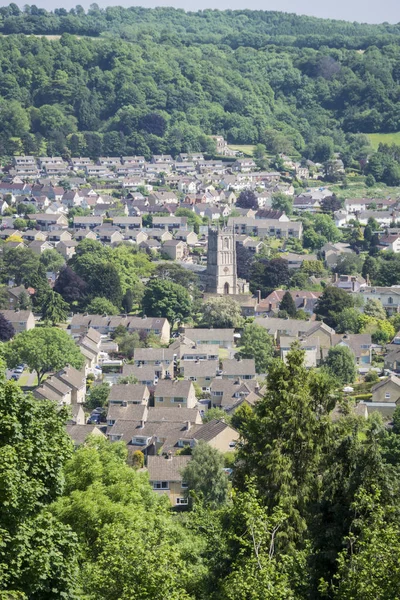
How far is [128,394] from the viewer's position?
143 feet

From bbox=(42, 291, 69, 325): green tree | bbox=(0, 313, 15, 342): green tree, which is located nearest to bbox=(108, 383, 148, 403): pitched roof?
bbox=(0, 313, 15, 342): green tree

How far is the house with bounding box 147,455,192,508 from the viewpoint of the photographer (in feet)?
107

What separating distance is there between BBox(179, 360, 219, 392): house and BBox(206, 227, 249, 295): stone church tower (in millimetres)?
19148

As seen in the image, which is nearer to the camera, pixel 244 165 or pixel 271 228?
pixel 271 228

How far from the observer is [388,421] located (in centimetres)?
4075

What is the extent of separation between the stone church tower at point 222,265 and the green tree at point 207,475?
→ 37.0 m

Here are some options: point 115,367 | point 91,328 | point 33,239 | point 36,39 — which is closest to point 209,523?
point 115,367

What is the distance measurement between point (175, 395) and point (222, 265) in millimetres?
25339

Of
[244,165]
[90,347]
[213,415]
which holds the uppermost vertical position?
[213,415]

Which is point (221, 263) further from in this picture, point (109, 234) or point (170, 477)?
point (170, 477)

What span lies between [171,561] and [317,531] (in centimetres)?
275

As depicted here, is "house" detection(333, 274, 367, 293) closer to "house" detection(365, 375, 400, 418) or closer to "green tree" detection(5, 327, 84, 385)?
"house" detection(365, 375, 400, 418)

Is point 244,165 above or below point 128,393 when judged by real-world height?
below

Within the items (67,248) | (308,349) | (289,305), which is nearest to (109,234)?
(67,248)
